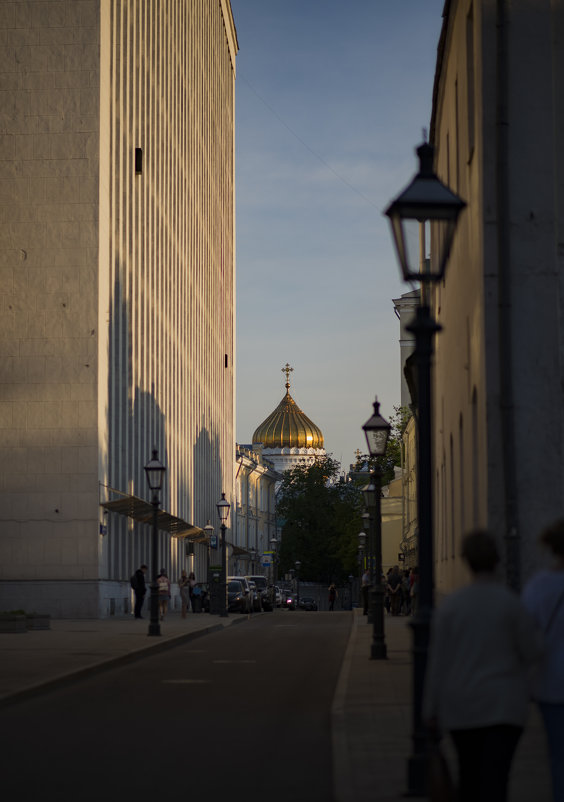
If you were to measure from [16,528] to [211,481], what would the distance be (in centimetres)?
3701

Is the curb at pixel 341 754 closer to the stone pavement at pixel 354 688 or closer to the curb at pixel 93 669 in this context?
the stone pavement at pixel 354 688

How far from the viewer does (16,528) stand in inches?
1645

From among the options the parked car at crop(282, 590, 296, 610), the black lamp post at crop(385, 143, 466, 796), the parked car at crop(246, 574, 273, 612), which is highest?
the black lamp post at crop(385, 143, 466, 796)

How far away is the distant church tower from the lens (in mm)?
188875

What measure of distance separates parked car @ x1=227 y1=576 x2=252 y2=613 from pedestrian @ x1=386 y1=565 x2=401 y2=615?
738cm

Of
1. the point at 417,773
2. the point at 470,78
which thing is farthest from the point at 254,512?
the point at 417,773

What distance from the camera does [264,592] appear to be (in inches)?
2645

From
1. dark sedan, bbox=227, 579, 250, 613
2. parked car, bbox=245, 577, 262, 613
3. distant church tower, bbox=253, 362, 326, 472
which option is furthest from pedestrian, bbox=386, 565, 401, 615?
distant church tower, bbox=253, 362, 326, 472

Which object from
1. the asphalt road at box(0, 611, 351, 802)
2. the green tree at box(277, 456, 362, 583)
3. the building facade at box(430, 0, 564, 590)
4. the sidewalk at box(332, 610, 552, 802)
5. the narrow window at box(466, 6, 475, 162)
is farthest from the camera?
the green tree at box(277, 456, 362, 583)

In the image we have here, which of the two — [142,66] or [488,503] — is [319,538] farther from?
[488,503]

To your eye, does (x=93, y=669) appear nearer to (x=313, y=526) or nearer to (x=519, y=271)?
(x=519, y=271)

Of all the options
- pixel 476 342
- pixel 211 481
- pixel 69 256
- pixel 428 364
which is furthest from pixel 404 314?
pixel 428 364

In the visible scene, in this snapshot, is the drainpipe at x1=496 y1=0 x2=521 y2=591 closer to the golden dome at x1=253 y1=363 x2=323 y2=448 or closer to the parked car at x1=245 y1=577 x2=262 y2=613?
the parked car at x1=245 y1=577 x2=262 y2=613

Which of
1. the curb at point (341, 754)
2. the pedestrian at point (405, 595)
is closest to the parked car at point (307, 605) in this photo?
the pedestrian at point (405, 595)
